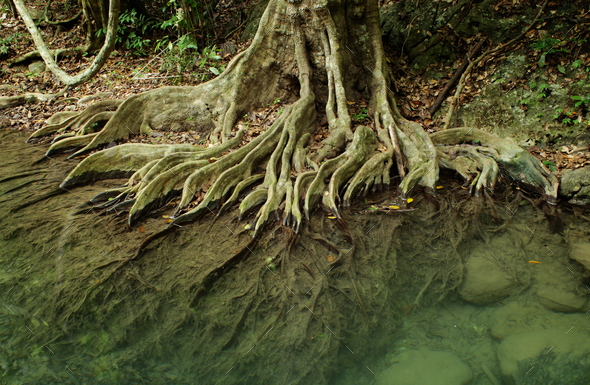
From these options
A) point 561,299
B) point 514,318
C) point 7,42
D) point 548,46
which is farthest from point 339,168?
point 7,42

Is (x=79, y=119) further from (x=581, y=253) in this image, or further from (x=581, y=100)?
(x=581, y=100)

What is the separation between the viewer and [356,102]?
6.08 metres

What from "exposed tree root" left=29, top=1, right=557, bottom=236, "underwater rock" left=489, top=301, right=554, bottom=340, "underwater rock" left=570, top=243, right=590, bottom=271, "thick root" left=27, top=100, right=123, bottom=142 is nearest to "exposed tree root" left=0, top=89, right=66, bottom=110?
"exposed tree root" left=29, top=1, right=557, bottom=236

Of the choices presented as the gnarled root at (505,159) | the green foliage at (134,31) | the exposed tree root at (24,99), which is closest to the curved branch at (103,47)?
the exposed tree root at (24,99)

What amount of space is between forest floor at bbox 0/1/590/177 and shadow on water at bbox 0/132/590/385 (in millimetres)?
1499

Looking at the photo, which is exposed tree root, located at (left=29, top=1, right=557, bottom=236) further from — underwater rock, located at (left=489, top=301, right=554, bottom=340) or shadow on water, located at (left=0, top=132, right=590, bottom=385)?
underwater rock, located at (left=489, top=301, right=554, bottom=340)

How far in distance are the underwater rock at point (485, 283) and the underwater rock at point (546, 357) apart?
16.5 inches

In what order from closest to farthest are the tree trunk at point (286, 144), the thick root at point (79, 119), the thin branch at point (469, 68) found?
1. the tree trunk at point (286, 144)
2. the thin branch at point (469, 68)
3. the thick root at point (79, 119)

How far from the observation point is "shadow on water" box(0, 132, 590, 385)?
257 centimetres

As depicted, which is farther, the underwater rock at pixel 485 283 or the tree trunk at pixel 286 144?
the tree trunk at pixel 286 144

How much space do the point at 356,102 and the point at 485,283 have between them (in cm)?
376

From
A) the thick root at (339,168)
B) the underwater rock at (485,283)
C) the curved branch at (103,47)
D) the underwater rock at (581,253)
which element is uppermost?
the curved branch at (103,47)

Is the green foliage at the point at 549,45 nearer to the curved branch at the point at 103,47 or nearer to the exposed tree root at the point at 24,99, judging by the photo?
the curved branch at the point at 103,47

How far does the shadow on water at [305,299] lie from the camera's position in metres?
2.57
